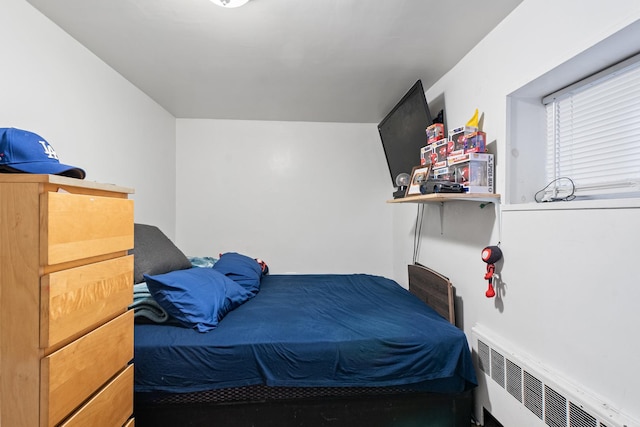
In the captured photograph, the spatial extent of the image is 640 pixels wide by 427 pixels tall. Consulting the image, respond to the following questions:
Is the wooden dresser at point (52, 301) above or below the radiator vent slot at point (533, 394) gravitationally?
above

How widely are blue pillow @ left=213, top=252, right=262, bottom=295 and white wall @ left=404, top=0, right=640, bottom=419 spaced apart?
1539mm

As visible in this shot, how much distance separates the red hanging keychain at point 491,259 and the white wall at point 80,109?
247 centimetres

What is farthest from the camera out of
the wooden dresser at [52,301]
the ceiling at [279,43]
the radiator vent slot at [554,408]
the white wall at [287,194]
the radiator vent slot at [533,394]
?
the white wall at [287,194]

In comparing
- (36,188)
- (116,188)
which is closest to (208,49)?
(116,188)

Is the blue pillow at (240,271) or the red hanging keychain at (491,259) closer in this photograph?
the red hanging keychain at (491,259)

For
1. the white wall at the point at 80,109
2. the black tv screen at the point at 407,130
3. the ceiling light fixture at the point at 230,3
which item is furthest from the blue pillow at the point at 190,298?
the black tv screen at the point at 407,130

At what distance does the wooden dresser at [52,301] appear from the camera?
0.79 m

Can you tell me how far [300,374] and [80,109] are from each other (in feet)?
6.94

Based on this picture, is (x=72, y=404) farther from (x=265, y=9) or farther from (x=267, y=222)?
(x=267, y=222)

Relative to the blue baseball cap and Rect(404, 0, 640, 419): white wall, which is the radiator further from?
the blue baseball cap

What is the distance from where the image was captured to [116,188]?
1.12 metres

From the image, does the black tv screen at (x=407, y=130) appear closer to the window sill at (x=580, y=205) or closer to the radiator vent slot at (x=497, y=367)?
the window sill at (x=580, y=205)

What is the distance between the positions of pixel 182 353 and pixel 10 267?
82 cm

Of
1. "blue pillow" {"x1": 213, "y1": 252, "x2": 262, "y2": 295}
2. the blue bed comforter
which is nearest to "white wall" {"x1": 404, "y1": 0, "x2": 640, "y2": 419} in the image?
the blue bed comforter
